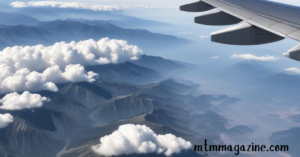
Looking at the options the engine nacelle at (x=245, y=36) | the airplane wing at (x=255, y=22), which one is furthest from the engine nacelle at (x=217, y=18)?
the engine nacelle at (x=245, y=36)

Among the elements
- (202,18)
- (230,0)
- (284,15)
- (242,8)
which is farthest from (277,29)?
(230,0)

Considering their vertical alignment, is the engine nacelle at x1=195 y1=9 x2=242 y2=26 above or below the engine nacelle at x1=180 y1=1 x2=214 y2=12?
below

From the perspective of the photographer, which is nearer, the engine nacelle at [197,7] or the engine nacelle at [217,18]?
the engine nacelle at [217,18]

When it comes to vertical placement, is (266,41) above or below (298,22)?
below

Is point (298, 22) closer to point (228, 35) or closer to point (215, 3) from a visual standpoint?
point (228, 35)

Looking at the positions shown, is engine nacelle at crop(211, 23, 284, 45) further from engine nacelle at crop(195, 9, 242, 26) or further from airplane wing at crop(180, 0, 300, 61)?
engine nacelle at crop(195, 9, 242, 26)

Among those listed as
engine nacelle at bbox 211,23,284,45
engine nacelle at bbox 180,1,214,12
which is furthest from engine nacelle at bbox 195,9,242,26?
engine nacelle at bbox 211,23,284,45

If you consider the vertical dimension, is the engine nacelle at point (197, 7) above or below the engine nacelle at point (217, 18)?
above

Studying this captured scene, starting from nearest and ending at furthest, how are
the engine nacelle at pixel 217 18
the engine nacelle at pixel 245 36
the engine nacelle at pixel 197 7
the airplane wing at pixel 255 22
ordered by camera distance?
the airplane wing at pixel 255 22 → the engine nacelle at pixel 245 36 → the engine nacelle at pixel 217 18 → the engine nacelle at pixel 197 7

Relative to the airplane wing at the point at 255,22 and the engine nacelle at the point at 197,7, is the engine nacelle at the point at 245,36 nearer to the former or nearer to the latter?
the airplane wing at the point at 255,22
